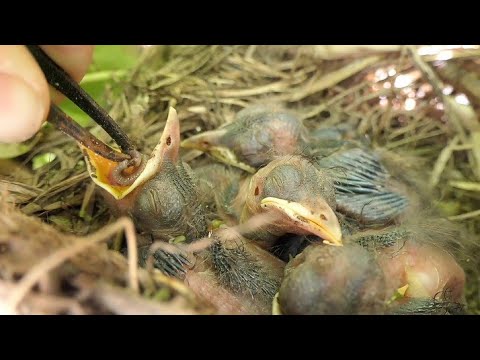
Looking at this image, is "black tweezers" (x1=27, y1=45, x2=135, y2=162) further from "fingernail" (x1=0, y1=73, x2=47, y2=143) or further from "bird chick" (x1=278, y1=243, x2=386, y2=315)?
"bird chick" (x1=278, y1=243, x2=386, y2=315)

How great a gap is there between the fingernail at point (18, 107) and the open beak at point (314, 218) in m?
0.50

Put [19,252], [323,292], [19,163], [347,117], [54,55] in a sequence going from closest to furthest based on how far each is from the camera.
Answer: [19,252], [323,292], [54,55], [19,163], [347,117]

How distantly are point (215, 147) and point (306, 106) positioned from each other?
49 centimetres

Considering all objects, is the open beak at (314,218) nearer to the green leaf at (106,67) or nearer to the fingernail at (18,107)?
the fingernail at (18,107)

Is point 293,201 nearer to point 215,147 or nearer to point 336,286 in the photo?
point 336,286

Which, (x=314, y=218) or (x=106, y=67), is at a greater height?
(x=106, y=67)

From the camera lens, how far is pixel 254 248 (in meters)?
1.26

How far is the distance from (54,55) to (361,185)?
84 cm

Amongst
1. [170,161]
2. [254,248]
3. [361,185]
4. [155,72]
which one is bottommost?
[254,248]

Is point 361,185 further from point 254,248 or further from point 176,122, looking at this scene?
point 176,122

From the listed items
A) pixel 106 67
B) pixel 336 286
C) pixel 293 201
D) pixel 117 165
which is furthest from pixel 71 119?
pixel 106 67

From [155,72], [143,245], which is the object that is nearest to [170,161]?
[143,245]

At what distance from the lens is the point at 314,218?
41.2 inches

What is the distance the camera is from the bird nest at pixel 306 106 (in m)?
1.38
